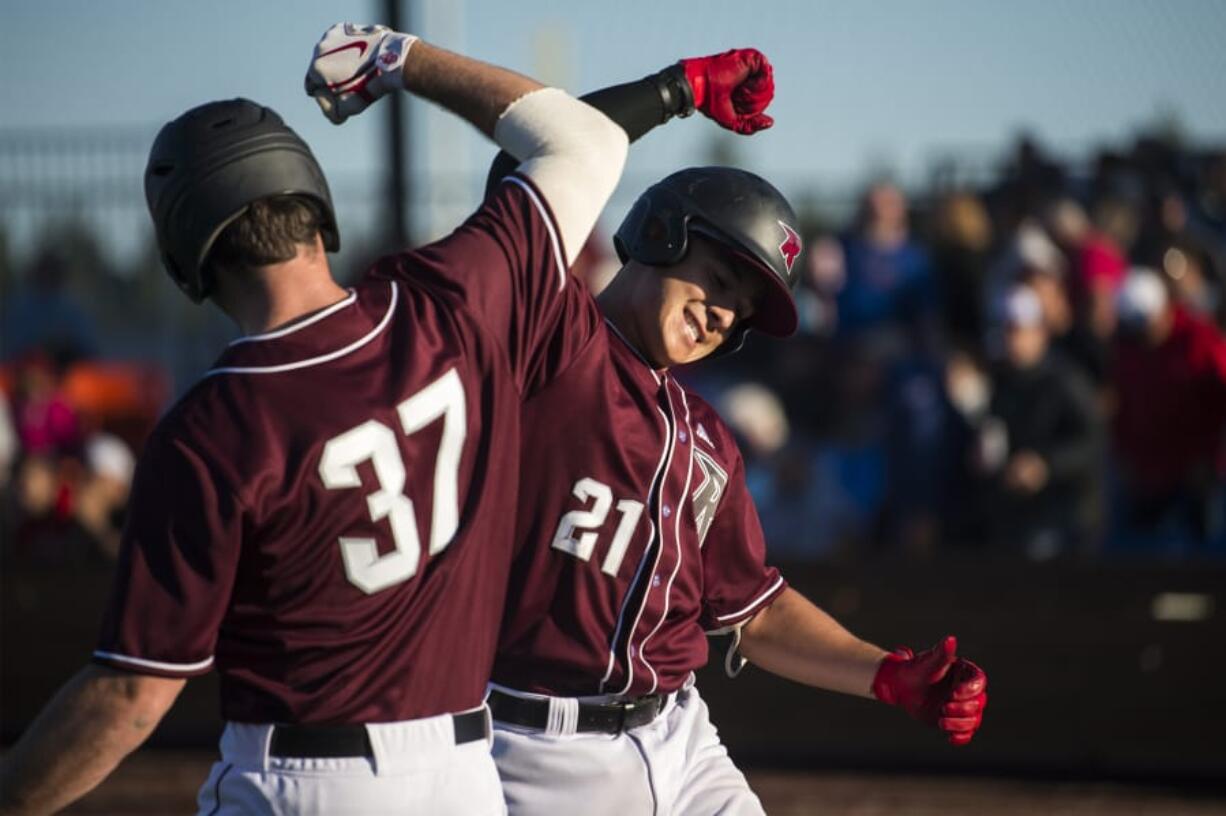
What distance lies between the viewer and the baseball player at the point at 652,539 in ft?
11.1

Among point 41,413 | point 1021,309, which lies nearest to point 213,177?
point 1021,309

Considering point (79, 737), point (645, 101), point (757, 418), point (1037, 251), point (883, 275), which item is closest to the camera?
point (79, 737)

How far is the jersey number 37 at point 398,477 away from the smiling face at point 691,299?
880 millimetres

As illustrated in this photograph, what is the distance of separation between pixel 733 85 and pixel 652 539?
0.96 meters

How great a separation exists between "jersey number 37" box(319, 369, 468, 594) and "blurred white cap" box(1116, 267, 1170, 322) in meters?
6.01

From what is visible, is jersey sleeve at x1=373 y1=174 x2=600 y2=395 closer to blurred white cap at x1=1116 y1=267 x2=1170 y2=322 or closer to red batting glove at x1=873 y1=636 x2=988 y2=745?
red batting glove at x1=873 y1=636 x2=988 y2=745

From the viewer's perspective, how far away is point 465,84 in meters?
3.03

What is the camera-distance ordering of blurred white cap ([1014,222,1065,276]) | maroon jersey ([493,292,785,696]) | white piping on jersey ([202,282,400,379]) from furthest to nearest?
blurred white cap ([1014,222,1065,276]) → maroon jersey ([493,292,785,696]) → white piping on jersey ([202,282,400,379])

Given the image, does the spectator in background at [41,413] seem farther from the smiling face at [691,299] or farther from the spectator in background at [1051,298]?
the smiling face at [691,299]

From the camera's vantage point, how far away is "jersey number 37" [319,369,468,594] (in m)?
2.61

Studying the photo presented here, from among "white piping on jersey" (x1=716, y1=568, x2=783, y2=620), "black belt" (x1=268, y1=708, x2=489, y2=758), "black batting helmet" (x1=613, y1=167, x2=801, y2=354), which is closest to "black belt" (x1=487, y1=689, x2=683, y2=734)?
"white piping on jersey" (x1=716, y1=568, x2=783, y2=620)

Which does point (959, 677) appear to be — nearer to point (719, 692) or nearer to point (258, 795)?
point (258, 795)

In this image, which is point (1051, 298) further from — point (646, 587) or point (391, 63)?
point (391, 63)

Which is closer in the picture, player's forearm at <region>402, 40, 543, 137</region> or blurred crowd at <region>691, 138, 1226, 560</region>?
player's forearm at <region>402, 40, 543, 137</region>
